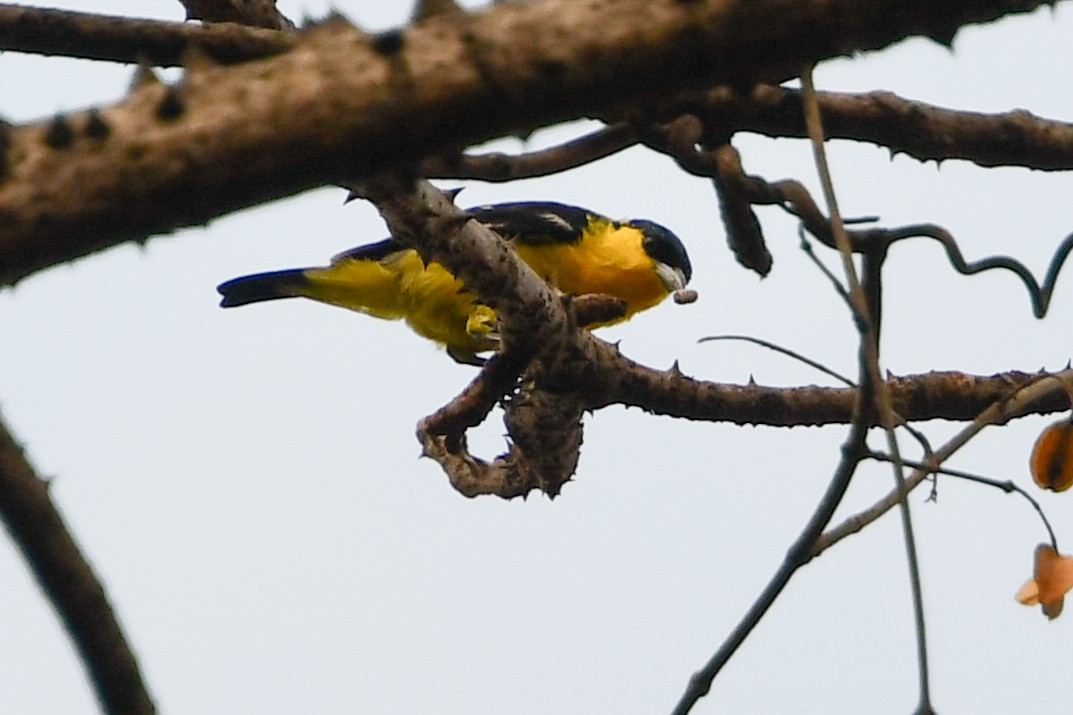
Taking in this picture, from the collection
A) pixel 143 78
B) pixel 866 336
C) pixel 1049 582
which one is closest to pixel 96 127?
pixel 143 78

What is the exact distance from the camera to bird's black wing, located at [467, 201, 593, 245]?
524 cm

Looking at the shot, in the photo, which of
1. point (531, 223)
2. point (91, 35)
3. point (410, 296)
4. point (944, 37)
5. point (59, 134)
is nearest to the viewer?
point (59, 134)

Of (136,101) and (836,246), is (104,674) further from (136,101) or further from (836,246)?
(836,246)

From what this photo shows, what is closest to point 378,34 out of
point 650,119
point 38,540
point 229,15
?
point 38,540

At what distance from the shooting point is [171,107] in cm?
95

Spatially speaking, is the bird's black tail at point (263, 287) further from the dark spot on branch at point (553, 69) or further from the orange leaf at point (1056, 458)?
the dark spot on branch at point (553, 69)

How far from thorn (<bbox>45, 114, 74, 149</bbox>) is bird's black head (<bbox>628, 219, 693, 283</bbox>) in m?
4.73

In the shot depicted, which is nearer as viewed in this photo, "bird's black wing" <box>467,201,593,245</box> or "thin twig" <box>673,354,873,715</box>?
"thin twig" <box>673,354,873,715</box>

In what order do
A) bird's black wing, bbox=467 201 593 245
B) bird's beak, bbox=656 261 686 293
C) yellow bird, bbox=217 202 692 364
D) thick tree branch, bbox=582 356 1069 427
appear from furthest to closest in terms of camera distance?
bird's beak, bbox=656 261 686 293
bird's black wing, bbox=467 201 593 245
yellow bird, bbox=217 202 692 364
thick tree branch, bbox=582 356 1069 427

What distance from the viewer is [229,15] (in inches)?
123

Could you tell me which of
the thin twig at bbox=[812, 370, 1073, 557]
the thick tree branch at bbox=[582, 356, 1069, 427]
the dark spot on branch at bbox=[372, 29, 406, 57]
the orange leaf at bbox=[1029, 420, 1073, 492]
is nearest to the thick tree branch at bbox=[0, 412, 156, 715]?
the dark spot on branch at bbox=[372, 29, 406, 57]

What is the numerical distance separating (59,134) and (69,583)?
0.39 m

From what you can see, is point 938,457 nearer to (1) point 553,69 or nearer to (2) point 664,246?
(1) point 553,69

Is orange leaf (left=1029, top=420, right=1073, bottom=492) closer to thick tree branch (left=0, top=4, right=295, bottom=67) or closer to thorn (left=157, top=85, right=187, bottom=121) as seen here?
thick tree branch (left=0, top=4, right=295, bottom=67)
